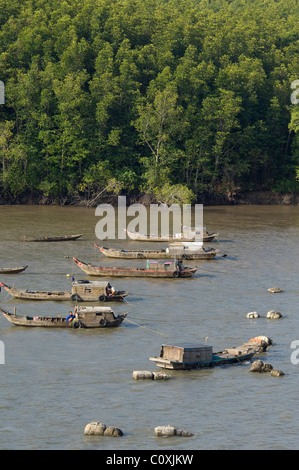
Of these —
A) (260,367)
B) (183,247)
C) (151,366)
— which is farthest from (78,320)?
(183,247)

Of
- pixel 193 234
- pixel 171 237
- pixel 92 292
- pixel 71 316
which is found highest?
pixel 193 234

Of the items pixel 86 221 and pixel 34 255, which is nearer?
pixel 34 255

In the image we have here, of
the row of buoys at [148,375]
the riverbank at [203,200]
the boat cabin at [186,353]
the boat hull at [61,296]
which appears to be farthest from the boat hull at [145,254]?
the riverbank at [203,200]

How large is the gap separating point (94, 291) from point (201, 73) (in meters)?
82.6

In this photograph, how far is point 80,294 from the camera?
228ft

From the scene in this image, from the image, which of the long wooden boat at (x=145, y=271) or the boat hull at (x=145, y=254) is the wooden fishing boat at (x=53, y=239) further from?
the long wooden boat at (x=145, y=271)

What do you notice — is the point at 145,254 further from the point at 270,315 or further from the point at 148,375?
the point at 148,375

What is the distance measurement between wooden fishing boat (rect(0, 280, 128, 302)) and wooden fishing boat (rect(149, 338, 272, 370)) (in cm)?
1717

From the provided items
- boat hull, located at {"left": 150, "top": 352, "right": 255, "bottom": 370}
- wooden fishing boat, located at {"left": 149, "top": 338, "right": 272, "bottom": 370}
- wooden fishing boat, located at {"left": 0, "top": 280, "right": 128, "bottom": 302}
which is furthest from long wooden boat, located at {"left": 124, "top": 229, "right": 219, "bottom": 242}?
boat hull, located at {"left": 150, "top": 352, "right": 255, "bottom": 370}

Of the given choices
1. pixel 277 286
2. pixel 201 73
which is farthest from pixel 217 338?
pixel 201 73

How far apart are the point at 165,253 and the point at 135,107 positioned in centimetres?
5375

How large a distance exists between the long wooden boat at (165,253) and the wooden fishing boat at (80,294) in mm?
20748

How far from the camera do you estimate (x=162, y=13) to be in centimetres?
15650

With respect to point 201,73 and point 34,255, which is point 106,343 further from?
point 201,73
